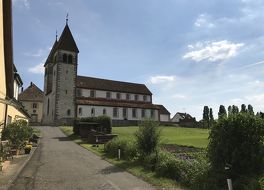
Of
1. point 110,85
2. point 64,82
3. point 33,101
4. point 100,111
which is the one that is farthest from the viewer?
point 33,101

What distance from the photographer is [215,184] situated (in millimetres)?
10570

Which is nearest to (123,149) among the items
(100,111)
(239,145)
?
(239,145)

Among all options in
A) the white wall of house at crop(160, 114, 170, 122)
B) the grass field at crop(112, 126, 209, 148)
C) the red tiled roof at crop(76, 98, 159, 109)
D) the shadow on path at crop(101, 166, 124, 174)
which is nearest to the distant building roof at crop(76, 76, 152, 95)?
the red tiled roof at crop(76, 98, 159, 109)

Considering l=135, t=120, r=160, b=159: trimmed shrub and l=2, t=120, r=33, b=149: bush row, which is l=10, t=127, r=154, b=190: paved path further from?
l=2, t=120, r=33, b=149: bush row

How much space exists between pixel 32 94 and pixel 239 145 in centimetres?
8505

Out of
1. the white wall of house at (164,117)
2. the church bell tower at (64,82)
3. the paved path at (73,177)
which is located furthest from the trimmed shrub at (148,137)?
the white wall of house at (164,117)

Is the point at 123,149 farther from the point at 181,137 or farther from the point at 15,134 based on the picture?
the point at 181,137

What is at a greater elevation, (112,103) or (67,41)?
(67,41)

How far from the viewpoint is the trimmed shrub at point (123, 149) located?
65.1ft

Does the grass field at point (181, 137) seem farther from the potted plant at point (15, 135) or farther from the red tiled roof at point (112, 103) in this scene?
the red tiled roof at point (112, 103)

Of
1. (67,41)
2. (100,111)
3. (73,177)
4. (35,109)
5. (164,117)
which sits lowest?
(73,177)

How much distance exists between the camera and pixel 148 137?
18625mm

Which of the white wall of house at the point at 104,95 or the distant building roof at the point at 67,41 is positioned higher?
the distant building roof at the point at 67,41

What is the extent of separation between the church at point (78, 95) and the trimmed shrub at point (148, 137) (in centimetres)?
4334
